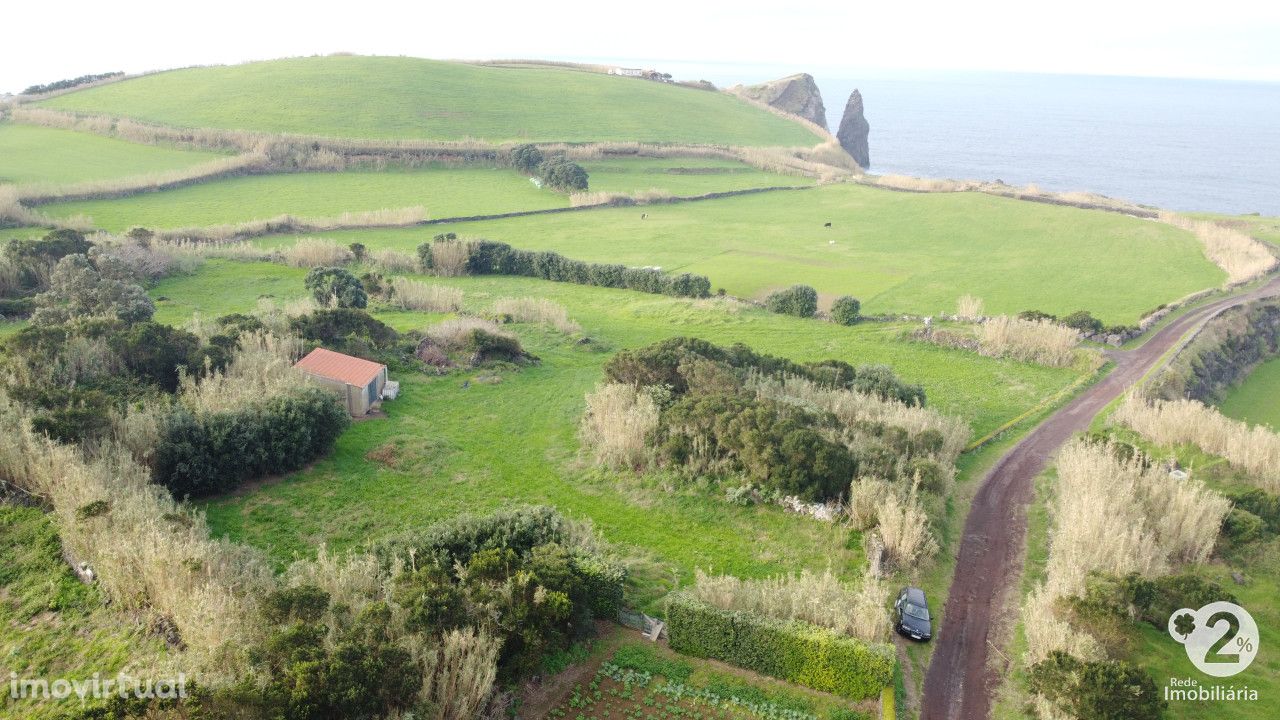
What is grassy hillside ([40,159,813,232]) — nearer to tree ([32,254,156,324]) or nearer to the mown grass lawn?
tree ([32,254,156,324])

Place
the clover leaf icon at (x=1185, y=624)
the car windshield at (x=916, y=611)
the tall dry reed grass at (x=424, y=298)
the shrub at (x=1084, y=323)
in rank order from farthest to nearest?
the tall dry reed grass at (x=424, y=298), the shrub at (x=1084, y=323), the clover leaf icon at (x=1185, y=624), the car windshield at (x=916, y=611)

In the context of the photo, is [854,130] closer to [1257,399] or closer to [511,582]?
[1257,399]

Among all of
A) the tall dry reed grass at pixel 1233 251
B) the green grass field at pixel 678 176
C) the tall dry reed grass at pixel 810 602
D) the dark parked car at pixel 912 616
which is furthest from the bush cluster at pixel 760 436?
the green grass field at pixel 678 176

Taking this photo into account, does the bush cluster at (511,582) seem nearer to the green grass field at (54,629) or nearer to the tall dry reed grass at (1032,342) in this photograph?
the green grass field at (54,629)

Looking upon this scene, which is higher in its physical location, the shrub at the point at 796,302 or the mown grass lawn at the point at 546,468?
the shrub at the point at 796,302

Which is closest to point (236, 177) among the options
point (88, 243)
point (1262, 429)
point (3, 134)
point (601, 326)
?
point (3, 134)

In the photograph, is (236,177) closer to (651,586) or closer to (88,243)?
(88,243)
